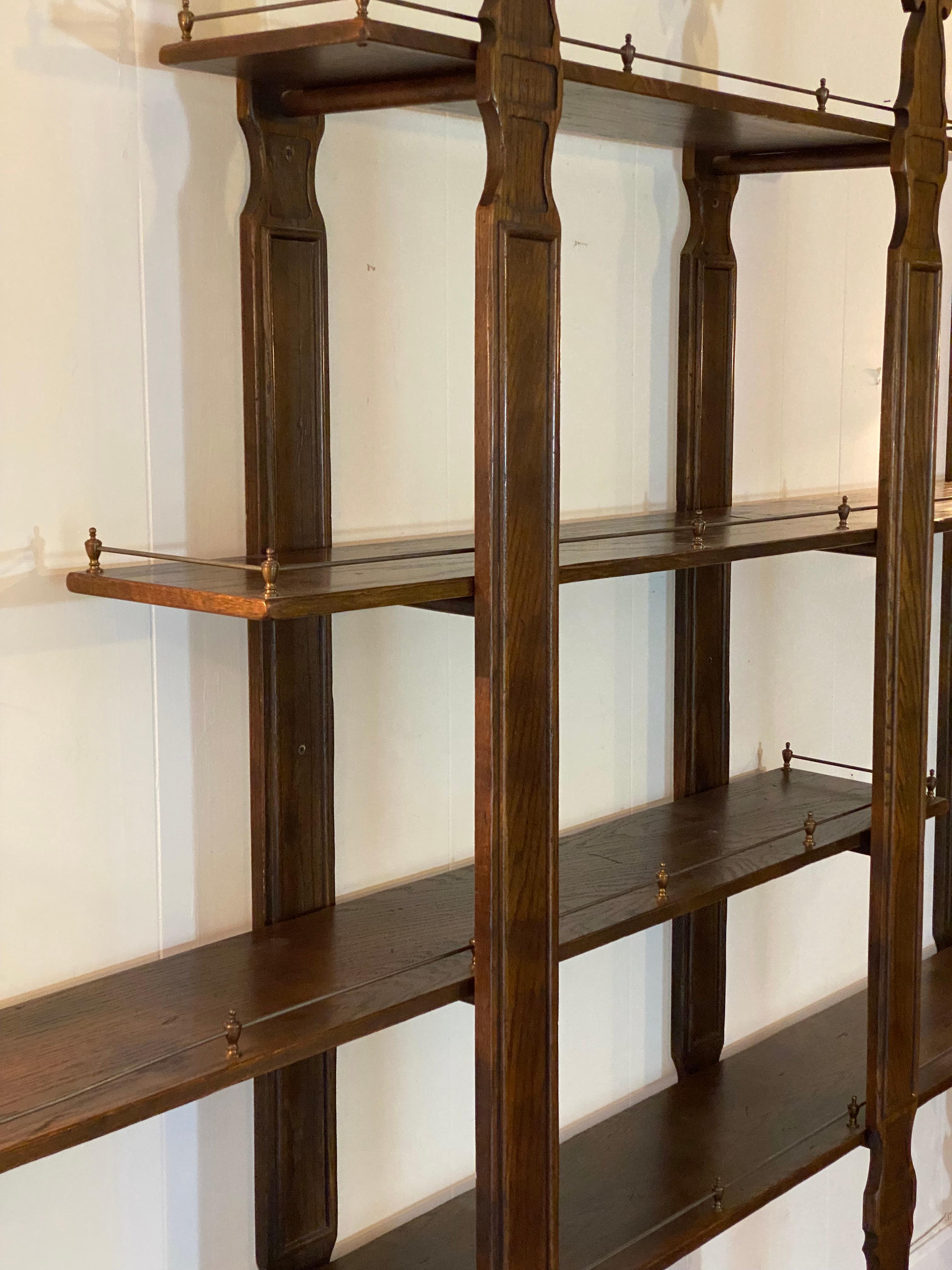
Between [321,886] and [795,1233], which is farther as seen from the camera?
[795,1233]

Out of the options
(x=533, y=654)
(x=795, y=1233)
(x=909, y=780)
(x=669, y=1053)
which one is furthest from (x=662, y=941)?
(x=533, y=654)

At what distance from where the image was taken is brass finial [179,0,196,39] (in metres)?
1.56

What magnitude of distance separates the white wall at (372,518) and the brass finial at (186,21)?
0.06 metres

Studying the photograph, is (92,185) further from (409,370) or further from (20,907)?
(20,907)

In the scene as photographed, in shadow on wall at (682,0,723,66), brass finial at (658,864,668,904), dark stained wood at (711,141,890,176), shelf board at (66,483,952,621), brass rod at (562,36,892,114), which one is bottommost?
brass finial at (658,864,668,904)

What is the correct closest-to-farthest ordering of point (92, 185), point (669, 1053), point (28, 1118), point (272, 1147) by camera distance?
point (28, 1118) → point (92, 185) → point (272, 1147) → point (669, 1053)

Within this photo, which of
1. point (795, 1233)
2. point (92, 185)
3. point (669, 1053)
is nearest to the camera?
point (92, 185)

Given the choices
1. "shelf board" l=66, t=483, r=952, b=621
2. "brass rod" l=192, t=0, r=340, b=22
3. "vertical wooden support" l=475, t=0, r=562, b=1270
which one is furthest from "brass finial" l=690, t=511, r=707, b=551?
"brass rod" l=192, t=0, r=340, b=22

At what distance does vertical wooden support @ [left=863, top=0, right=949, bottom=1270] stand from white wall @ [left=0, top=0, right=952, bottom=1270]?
0.39 metres

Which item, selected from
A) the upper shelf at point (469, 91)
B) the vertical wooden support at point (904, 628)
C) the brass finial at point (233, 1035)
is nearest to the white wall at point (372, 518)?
the upper shelf at point (469, 91)

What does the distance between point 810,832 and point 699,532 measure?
1.84 ft

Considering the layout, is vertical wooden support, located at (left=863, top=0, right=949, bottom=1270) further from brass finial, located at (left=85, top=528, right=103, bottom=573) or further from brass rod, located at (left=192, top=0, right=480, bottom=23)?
brass finial, located at (left=85, top=528, right=103, bottom=573)

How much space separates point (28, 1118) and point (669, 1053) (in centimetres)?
150

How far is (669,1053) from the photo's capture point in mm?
2590
